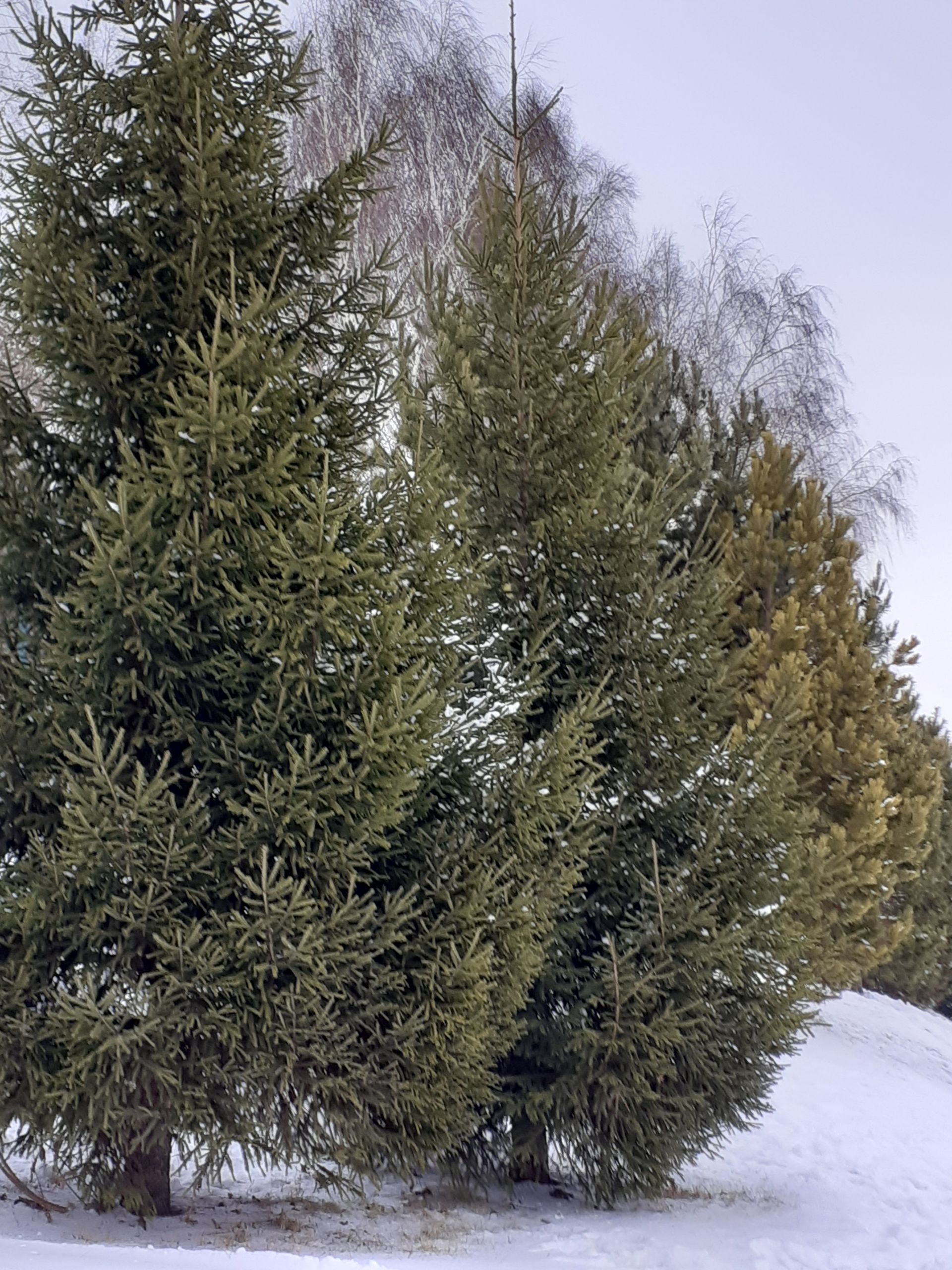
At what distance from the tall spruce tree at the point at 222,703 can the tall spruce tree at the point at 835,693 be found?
6806 mm

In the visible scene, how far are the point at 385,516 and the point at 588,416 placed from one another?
2.08 meters

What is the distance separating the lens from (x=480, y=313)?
283 inches

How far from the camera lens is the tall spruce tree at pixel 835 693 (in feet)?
38.7

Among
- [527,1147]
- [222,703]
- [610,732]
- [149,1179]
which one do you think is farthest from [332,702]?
[527,1147]

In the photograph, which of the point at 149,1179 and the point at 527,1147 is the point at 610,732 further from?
the point at 149,1179

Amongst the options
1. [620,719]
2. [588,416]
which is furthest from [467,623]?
[588,416]

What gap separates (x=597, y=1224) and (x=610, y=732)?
263 centimetres

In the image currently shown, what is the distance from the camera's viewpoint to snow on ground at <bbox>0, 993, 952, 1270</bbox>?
14.9 ft

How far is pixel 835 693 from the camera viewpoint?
12.9m

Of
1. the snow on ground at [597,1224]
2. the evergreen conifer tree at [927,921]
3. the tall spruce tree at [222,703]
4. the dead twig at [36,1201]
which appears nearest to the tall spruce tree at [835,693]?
the evergreen conifer tree at [927,921]

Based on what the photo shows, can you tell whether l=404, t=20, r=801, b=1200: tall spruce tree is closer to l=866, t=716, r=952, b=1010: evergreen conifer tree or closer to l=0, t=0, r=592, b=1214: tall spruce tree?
l=0, t=0, r=592, b=1214: tall spruce tree

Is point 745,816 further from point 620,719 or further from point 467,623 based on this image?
point 467,623

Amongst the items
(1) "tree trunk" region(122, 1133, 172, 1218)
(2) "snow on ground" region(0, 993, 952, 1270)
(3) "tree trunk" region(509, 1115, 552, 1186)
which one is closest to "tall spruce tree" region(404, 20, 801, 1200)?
(3) "tree trunk" region(509, 1115, 552, 1186)

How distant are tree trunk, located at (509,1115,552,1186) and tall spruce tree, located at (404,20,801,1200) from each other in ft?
0.05
